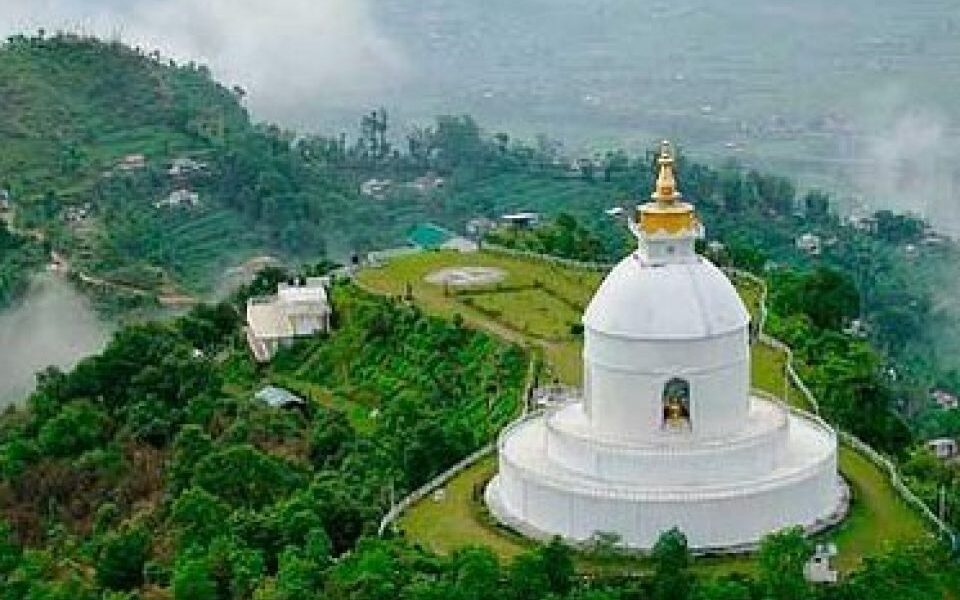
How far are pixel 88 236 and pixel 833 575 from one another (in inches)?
1688

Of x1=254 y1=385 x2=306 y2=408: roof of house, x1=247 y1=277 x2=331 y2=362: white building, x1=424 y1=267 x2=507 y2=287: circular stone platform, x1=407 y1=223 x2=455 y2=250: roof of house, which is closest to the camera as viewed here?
x1=254 y1=385 x2=306 y2=408: roof of house

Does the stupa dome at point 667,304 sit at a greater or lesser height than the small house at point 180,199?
greater

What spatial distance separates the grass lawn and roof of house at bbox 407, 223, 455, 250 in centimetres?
1621

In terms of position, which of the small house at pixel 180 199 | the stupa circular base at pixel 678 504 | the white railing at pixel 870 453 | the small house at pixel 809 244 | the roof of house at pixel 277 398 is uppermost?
the stupa circular base at pixel 678 504

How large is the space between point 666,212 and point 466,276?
704 inches

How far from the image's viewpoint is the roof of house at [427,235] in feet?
202

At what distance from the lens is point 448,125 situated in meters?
86.2

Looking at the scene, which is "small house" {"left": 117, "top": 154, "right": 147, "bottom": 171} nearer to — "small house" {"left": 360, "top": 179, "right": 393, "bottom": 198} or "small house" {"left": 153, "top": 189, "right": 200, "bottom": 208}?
"small house" {"left": 153, "top": 189, "right": 200, "bottom": 208}

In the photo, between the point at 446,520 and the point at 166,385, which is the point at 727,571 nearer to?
the point at 446,520

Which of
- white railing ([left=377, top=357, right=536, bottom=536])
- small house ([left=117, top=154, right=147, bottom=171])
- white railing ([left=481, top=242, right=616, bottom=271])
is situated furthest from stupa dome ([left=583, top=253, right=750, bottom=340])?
small house ([left=117, top=154, right=147, bottom=171])

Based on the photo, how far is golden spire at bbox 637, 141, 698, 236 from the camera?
79.9 ft

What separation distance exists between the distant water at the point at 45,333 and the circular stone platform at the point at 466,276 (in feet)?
42.3

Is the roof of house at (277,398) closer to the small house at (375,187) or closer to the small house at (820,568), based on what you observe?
the small house at (820,568)

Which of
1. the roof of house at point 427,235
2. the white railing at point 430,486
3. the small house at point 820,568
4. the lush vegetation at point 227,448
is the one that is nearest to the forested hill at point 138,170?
the roof of house at point 427,235
